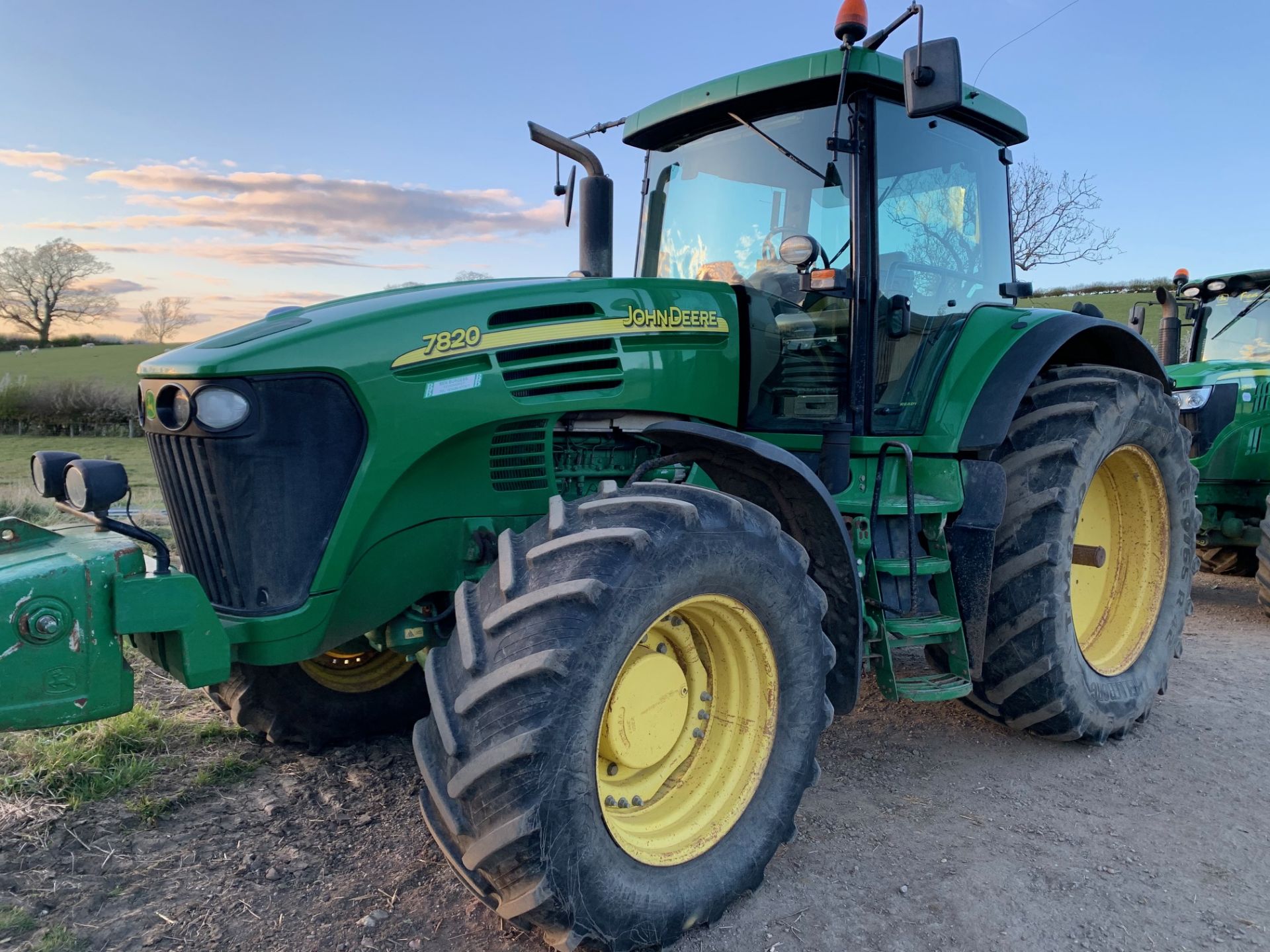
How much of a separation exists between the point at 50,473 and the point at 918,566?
8.88ft

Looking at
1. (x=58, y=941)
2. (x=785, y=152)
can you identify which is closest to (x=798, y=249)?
(x=785, y=152)

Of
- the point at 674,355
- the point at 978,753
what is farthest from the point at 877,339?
the point at 978,753

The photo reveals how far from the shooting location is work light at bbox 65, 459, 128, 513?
220 cm

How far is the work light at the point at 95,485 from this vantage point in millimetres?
2197

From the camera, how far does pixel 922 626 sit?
3111 millimetres

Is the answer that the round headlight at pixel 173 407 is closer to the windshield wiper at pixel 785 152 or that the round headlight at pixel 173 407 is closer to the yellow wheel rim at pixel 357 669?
the yellow wheel rim at pixel 357 669

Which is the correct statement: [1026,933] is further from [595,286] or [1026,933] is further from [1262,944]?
[595,286]

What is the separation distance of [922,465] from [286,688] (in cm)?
247

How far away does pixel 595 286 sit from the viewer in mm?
2799

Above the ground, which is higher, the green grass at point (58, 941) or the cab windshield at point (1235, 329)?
the cab windshield at point (1235, 329)

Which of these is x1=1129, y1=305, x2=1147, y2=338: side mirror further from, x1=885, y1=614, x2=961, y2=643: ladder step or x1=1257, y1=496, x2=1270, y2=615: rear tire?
x1=885, y1=614, x2=961, y2=643: ladder step

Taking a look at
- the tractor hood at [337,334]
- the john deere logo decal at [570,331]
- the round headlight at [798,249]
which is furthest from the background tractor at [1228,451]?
the tractor hood at [337,334]

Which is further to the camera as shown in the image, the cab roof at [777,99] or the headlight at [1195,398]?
the headlight at [1195,398]

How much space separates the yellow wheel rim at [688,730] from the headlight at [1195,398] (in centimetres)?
545
